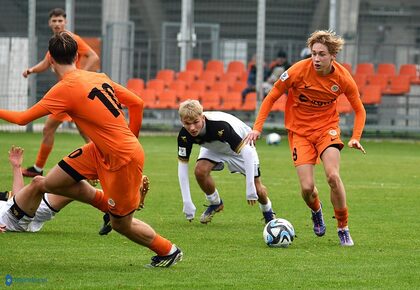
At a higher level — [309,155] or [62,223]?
[309,155]

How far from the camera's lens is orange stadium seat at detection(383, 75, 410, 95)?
2617 centimetres

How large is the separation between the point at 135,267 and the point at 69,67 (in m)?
1.61

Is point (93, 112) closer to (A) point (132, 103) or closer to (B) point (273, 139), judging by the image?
(A) point (132, 103)

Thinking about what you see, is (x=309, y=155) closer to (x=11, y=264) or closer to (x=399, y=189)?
(x=11, y=264)

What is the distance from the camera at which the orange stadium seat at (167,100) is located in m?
26.5

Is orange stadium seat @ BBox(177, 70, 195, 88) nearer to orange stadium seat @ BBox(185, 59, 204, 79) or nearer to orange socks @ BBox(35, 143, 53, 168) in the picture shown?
orange stadium seat @ BBox(185, 59, 204, 79)

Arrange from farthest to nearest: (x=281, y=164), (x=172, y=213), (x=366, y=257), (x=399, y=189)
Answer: (x=281, y=164) → (x=399, y=189) → (x=172, y=213) → (x=366, y=257)

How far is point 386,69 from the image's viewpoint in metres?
26.9

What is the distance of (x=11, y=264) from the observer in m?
8.05

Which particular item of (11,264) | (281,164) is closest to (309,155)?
(11,264)

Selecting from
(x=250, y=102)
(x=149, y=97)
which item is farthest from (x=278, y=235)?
(x=149, y=97)

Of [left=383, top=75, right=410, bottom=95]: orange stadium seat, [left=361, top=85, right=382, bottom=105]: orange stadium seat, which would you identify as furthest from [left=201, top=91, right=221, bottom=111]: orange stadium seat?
[left=383, top=75, right=410, bottom=95]: orange stadium seat

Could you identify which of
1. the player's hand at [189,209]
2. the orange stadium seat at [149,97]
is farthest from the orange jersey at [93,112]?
the orange stadium seat at [149,97]

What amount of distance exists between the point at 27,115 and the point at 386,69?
20.1 metres
